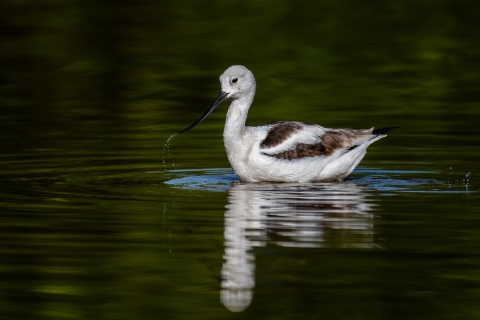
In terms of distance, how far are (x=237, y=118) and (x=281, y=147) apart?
739mm

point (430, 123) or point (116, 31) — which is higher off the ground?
point (116, 31)

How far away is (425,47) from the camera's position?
2723cm

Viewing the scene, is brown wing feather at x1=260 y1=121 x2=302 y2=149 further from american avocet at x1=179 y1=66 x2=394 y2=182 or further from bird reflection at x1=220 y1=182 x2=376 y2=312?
bird reflection at x1=220 y1=182 x2=376 y2=312

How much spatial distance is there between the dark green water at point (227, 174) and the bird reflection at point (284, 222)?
28 millimetres

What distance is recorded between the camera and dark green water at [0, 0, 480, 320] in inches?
350

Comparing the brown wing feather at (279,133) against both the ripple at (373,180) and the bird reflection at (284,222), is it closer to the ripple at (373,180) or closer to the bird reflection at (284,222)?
the bird reflection at (284,222)

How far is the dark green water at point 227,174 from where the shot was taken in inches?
350

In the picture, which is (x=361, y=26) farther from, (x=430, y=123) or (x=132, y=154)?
(x=132, y=154)

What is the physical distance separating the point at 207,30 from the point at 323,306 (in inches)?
857

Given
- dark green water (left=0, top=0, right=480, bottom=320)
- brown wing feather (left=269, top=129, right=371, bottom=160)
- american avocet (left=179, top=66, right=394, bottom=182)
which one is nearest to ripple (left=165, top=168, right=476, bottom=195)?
dark green water (left=0, top=0, right=480, bottom=320)

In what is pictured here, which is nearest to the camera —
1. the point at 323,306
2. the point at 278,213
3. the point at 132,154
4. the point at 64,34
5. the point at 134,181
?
the point at 323,306

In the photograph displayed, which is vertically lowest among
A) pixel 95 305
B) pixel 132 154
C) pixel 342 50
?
pixel 95 305

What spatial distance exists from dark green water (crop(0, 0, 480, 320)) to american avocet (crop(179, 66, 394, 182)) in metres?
0.24

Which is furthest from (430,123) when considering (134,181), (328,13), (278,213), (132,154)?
(328,13)
